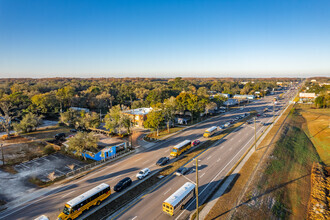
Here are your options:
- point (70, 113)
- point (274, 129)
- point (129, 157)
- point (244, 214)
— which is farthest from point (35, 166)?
point (274, 129)

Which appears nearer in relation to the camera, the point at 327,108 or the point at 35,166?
the point at 35,166

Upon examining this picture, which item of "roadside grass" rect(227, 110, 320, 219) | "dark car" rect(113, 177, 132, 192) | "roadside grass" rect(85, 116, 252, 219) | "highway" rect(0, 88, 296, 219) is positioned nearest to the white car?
"highway" rect(0, 88, 296, 219)

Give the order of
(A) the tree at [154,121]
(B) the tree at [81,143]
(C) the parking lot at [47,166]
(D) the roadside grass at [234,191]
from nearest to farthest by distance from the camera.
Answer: (D) the roadside grass at [234,191] → (C) the parking lot at [47,166] → (B) the tree at [81,143] → (A) the tree at [154,121]

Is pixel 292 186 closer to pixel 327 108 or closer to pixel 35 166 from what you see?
pixel 35 166

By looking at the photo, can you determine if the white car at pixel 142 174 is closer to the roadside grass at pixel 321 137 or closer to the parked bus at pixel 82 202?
the parked bus at pixel 82 202

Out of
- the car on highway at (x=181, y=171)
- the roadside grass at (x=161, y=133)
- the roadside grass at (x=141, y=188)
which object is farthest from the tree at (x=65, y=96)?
the car on highway at (x=181, y=171)

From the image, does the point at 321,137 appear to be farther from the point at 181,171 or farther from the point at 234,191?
the point at 181,171
